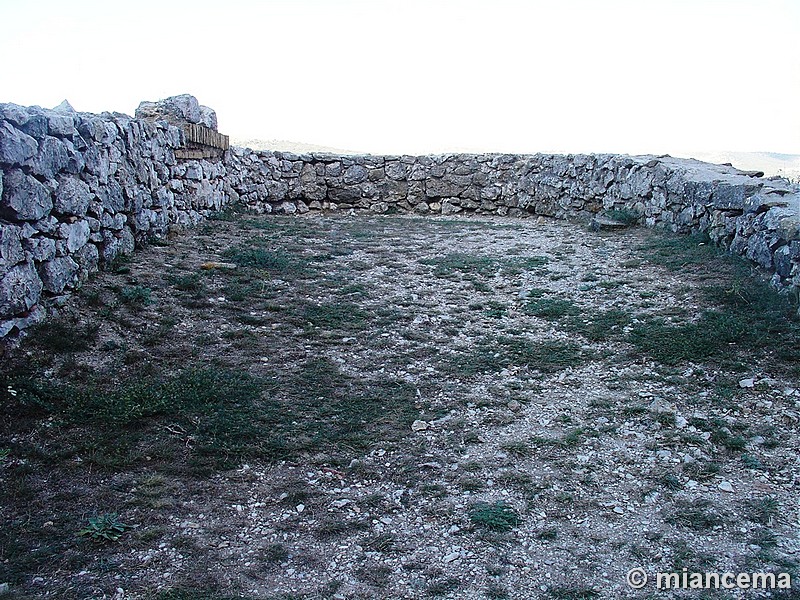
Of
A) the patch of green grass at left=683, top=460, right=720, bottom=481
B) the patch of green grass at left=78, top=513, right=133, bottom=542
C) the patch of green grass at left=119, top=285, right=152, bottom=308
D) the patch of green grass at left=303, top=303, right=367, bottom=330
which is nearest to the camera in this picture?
the patch of green grass at left=78, top=513, right=133, bottom=542

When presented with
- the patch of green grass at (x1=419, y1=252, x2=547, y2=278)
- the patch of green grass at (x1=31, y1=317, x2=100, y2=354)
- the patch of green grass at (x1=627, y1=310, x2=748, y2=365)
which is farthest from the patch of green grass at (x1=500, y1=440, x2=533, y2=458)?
the patch of green grass at (x1=419, y1=252, x2=547, y2=278)

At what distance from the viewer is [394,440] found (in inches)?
175

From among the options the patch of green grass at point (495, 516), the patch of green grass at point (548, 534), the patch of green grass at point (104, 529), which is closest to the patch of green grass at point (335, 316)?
the patch of green grass at point (495, 516)

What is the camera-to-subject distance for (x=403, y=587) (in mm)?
3084

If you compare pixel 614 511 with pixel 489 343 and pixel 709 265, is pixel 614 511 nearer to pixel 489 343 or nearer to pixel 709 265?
pixel 489 343

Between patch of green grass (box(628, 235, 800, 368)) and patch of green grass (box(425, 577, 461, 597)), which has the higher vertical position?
patch of green grass (box(628, 235, 800, 368))

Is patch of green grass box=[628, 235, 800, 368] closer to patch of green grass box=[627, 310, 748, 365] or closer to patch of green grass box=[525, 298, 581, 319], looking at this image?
patch of green grass box=[627, 310, 748, 365]

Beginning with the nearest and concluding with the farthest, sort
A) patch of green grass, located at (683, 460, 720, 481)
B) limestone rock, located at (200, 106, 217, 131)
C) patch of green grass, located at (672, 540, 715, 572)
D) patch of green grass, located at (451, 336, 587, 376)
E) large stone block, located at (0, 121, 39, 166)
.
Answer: patch of green grass, located at (672, 540, 715, 572) → patch of green grass, located at (683, 460, 720, 481) → large stone block, located at (0, 121, 39, 166) → patch of green grass, located at (451, 336, 587, 376) → limestone rock, located at (200, 106, 217, 131)

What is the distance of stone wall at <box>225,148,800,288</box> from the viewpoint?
32.2 feet

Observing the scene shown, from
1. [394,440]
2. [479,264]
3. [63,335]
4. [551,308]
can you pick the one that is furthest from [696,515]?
[479,264]

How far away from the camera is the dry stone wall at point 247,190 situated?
534cm

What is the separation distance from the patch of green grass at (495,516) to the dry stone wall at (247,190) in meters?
3.79

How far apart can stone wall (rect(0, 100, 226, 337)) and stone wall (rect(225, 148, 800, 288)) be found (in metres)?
4.68

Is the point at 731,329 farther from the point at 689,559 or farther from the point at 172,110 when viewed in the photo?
the point at 172,110
